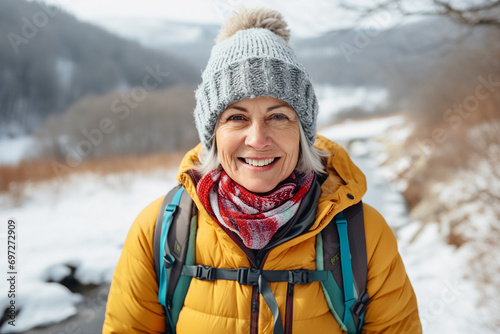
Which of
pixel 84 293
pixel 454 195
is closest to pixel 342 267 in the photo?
pixel 84 293

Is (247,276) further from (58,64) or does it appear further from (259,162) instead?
(58,64)

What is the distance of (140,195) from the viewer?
542cm

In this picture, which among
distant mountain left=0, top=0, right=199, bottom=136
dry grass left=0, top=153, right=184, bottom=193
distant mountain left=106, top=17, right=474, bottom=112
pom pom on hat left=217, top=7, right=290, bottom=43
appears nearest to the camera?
pom pom on hat left=217, top=7, right=290, bottom=43

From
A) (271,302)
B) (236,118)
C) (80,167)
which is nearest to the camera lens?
(271,302)

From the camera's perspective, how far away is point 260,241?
1125 millimetres

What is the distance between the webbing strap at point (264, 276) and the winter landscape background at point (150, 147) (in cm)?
117

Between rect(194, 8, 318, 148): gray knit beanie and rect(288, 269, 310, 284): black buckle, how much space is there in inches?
21.6

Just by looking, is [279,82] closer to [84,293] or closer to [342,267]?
[342,267]

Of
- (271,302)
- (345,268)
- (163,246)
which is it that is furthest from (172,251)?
(345,268)

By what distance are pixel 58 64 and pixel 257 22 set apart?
6927 mm

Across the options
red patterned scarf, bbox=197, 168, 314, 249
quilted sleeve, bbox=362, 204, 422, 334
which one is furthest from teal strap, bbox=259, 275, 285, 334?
quilted sleeve, bbox=362, 204, 422, 334

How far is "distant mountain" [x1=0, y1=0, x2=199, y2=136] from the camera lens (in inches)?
201

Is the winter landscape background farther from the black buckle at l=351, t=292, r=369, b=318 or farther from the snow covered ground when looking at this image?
the black buckle at l=351, t=292, r=369, b=318

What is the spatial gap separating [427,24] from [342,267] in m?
7.20
